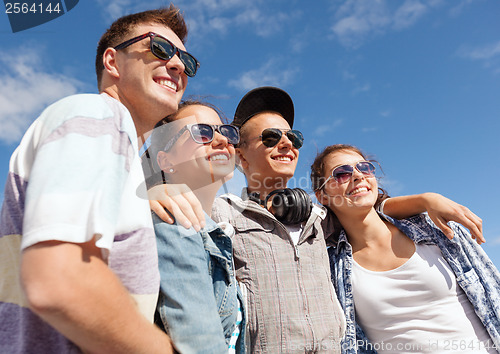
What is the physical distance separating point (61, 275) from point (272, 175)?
3.06 metres

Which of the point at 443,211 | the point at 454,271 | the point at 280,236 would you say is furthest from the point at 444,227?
the point at 280,236

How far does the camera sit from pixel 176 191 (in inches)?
74.2

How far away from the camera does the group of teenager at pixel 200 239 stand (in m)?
1.05

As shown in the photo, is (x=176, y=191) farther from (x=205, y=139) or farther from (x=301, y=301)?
(x=301, y=301)

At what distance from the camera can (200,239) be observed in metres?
1.76

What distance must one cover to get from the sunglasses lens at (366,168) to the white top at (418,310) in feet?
3.38

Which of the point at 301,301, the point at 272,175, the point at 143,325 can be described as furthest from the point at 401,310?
the point at 143,325

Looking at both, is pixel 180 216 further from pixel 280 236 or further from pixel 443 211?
pixel 443 211

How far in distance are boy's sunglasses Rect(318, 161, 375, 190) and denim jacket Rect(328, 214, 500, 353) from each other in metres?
0.63

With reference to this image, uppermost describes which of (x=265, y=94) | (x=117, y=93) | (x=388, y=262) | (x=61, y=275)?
(x=265, y=94)

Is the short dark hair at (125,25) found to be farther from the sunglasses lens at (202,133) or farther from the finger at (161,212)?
the finger at (161,212)

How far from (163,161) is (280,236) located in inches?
50.2

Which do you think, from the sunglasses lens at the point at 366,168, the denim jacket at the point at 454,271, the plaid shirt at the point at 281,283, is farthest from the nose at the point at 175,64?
the denim jacket at the point at 454,271

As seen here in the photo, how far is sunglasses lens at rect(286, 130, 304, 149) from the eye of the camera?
4078 mm
